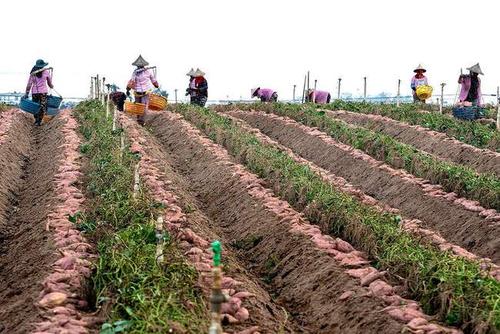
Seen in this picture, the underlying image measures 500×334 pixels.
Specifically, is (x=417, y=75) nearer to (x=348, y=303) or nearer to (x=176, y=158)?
(x=176, y=158)

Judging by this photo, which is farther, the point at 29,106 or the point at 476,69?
the point at 476,69

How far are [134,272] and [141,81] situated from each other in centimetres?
1243

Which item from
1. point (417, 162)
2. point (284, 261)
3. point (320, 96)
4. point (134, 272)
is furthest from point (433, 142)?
point (320, 96)

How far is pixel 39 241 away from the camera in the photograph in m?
6.59

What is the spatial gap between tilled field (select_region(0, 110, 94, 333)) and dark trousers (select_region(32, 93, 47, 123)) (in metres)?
2.79

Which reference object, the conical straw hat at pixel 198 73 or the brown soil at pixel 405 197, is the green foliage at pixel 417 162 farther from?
the conical straw hat at pixel 198 73

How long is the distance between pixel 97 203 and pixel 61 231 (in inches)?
45.3

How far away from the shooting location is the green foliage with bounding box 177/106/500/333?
493cm

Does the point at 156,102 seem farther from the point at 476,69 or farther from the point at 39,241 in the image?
the point at 39,241

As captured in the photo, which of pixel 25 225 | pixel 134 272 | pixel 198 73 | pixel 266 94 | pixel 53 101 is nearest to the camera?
pixel 134 272

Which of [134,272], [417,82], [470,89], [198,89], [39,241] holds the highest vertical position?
[417,82]

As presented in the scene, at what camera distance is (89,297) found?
16.2 ft

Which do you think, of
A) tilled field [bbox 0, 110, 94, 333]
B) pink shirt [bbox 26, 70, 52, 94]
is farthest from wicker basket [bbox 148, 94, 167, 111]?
tilled field [bbox 0, 110, 94, 333]

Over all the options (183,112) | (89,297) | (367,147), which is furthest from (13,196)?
(183,112)
